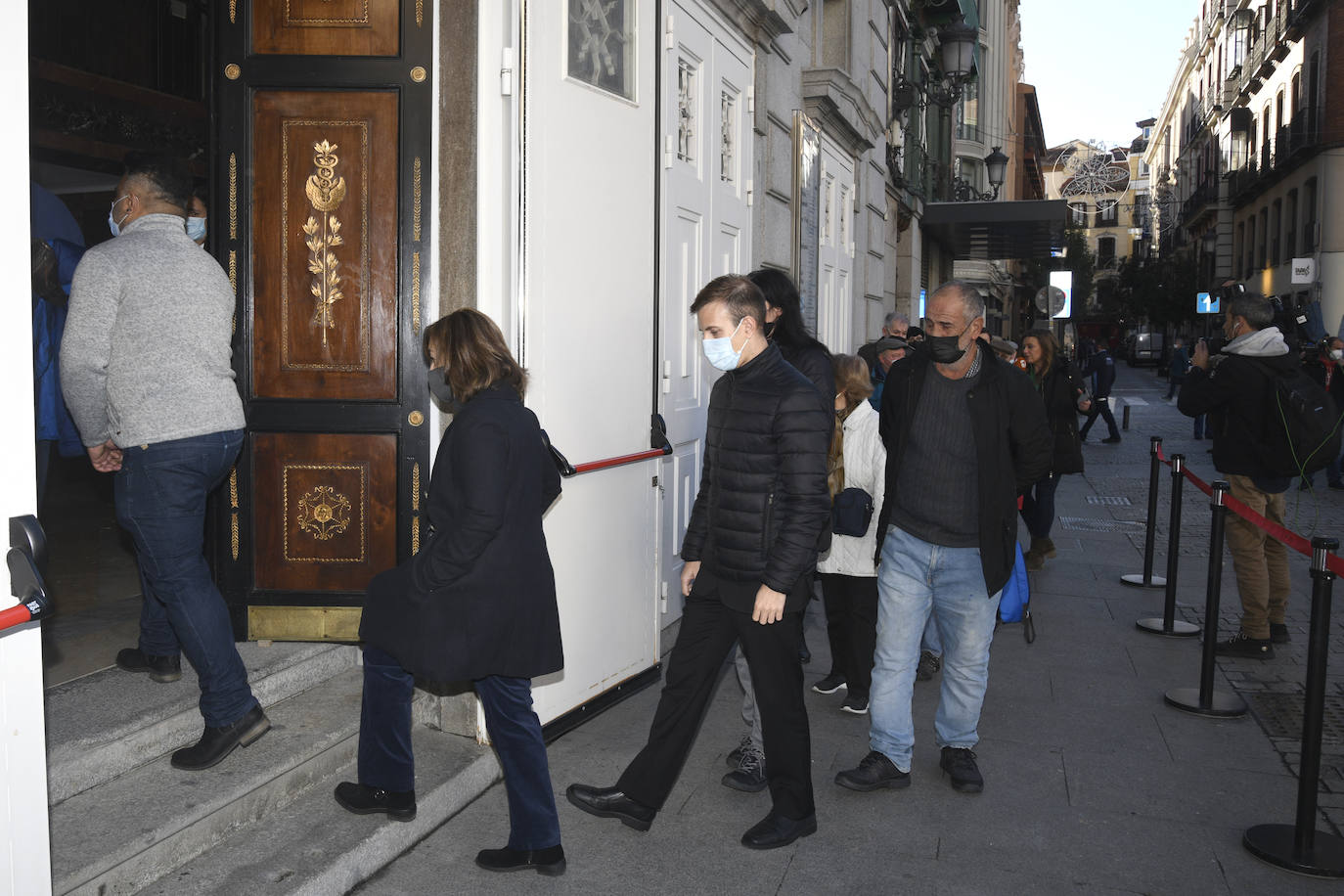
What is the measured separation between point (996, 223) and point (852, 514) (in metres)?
17.8

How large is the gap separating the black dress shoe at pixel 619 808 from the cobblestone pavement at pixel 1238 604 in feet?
8.30

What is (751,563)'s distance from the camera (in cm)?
405

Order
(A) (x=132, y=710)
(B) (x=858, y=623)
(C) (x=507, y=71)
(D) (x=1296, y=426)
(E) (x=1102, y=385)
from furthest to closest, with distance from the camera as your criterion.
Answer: (E) (x=1102, y=385), (D) (x=1296, y=426), (B) (x=858, y=623), (C) (x=507, y=71), (A) (x=132, y=710)

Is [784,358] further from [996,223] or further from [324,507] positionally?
[996,223]

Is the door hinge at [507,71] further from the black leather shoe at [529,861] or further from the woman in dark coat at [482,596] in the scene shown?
the black leather shoe at [529,861]

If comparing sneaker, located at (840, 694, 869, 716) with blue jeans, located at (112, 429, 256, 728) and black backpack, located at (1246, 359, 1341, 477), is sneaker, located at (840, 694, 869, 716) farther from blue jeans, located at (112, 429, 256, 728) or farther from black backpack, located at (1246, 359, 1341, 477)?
blue jeans, located at (112, 429, 256, 728)

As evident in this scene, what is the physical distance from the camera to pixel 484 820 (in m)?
4.36

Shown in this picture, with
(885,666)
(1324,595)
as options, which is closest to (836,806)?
(885,666)

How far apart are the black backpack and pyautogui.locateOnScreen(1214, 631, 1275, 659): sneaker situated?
99 cm

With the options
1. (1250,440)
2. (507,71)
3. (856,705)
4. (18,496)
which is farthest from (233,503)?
(1250,440)

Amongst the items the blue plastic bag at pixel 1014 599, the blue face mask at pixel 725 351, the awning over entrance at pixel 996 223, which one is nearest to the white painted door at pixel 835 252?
the blue plastic bag at pixel 1014 599

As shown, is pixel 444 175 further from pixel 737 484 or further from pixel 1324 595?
pixel 1324 595

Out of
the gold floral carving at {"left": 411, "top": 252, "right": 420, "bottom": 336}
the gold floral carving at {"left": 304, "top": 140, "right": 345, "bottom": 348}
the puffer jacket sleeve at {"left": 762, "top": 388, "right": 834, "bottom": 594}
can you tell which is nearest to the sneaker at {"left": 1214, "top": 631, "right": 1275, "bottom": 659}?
the puffer jacket sleeve at {"left": 762, "top": 388, "right": 834, "bottom": 594}

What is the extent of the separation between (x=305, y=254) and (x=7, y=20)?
2.40m
